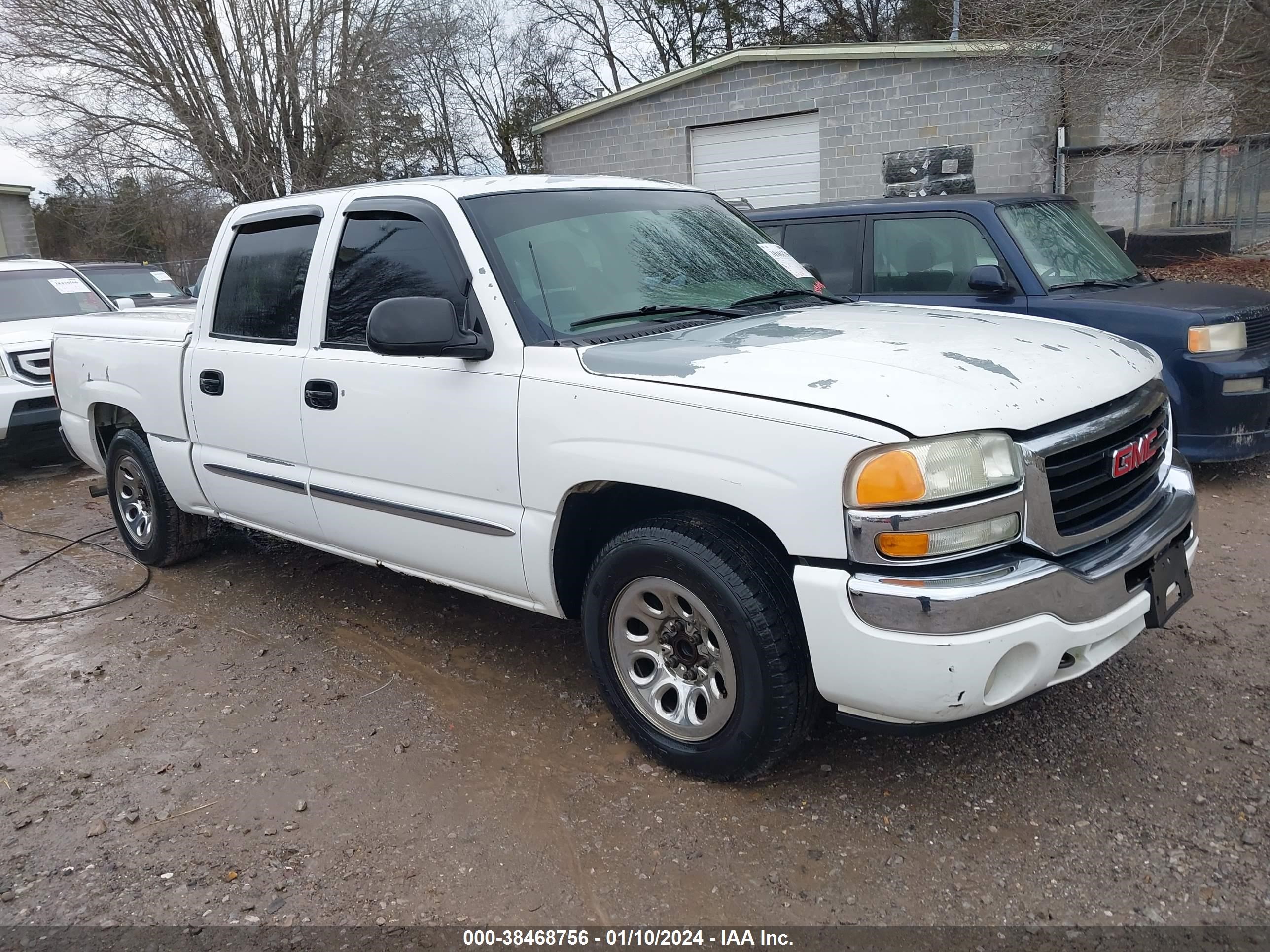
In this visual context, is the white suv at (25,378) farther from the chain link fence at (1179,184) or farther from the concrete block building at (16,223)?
the concrete block building at (16,223)

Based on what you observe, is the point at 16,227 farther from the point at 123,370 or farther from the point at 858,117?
the point at 123,370

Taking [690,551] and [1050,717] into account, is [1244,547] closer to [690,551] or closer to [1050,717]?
[1050,717]

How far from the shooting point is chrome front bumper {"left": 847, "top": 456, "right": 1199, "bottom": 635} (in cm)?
247

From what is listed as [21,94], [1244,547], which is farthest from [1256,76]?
[21,94]

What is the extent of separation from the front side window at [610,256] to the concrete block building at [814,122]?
33.3 feet

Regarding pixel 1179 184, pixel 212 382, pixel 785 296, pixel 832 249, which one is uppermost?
pixel 1179 184

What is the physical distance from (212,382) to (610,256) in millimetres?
2146

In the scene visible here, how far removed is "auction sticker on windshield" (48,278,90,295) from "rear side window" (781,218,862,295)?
287 inches

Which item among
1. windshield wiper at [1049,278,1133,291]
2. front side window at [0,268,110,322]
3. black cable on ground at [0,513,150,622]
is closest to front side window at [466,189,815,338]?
windshield wiper at [1049,278,1133,291]

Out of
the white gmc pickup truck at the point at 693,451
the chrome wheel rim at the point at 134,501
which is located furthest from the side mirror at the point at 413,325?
the chrome wheel rim at the point at 134,501

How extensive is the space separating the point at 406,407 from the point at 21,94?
2094cm

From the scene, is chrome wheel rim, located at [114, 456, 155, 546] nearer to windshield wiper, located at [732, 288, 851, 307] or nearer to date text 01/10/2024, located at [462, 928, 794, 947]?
windshield wiper, located at [732, 288, 851, 307]

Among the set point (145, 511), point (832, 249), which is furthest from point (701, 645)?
point (832, 249)

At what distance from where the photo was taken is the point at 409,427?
3637 mm
